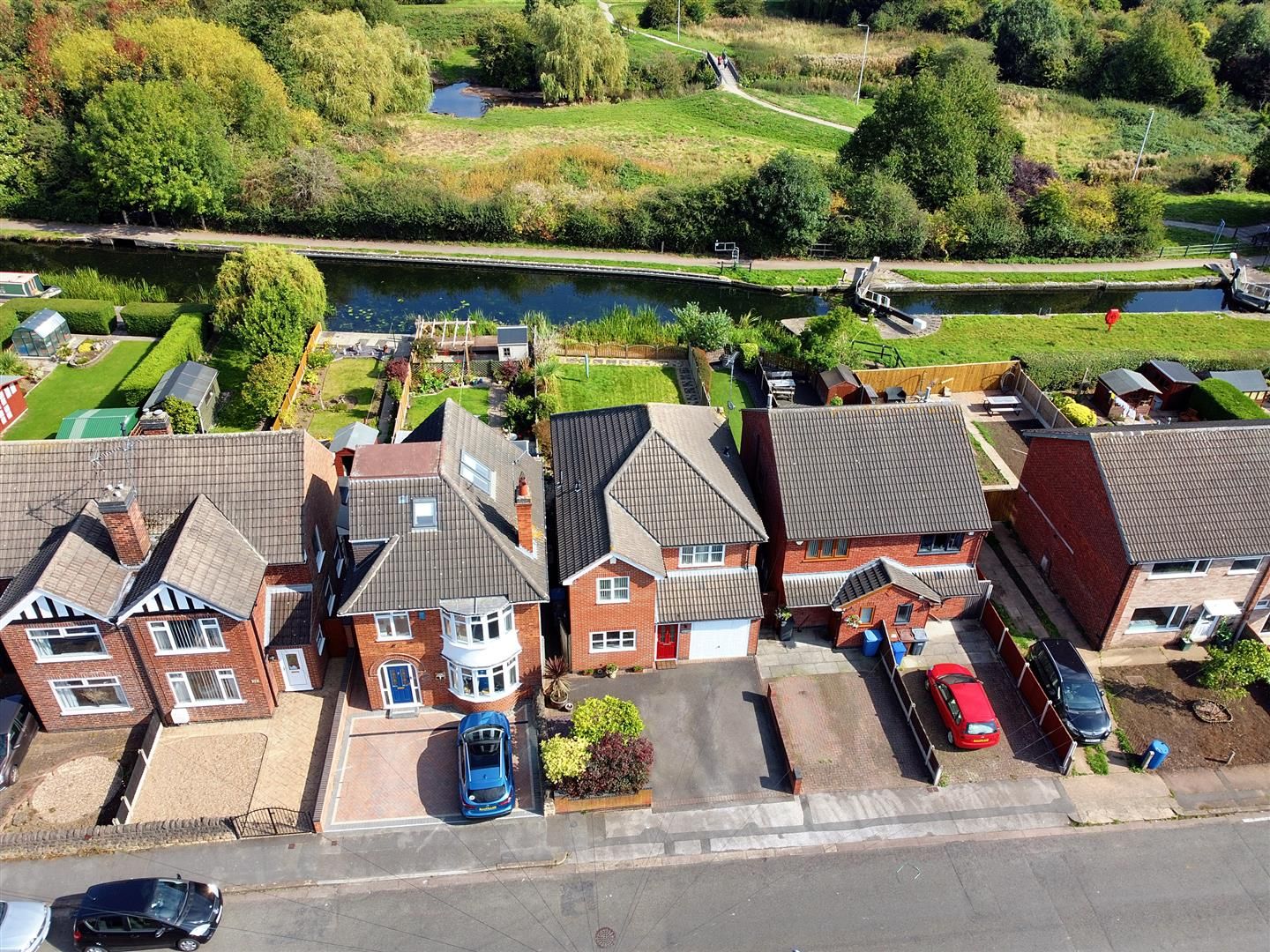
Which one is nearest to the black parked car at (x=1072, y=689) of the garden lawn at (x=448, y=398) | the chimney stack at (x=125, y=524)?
the garden lawn at (x=448, y=398)

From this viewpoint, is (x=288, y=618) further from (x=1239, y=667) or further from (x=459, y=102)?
(x=459, y=102)

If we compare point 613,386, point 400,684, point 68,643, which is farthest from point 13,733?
point 613,386

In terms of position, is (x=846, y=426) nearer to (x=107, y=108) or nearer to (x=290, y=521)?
(x=290, y=521)

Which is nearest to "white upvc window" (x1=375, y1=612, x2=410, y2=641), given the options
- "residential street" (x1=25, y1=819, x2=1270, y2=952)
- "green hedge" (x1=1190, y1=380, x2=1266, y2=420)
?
"residential street" (x1=25, y1=819, x2=1270, y2=952)

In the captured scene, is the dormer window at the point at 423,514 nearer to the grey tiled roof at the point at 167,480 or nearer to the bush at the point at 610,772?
the grey tiled roof at the point at 167,480

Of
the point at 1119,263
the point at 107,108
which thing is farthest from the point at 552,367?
the point at 1119,263

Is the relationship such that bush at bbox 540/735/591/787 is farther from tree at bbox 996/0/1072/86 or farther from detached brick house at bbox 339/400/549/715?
tree at bbox 996/0/1072/86
